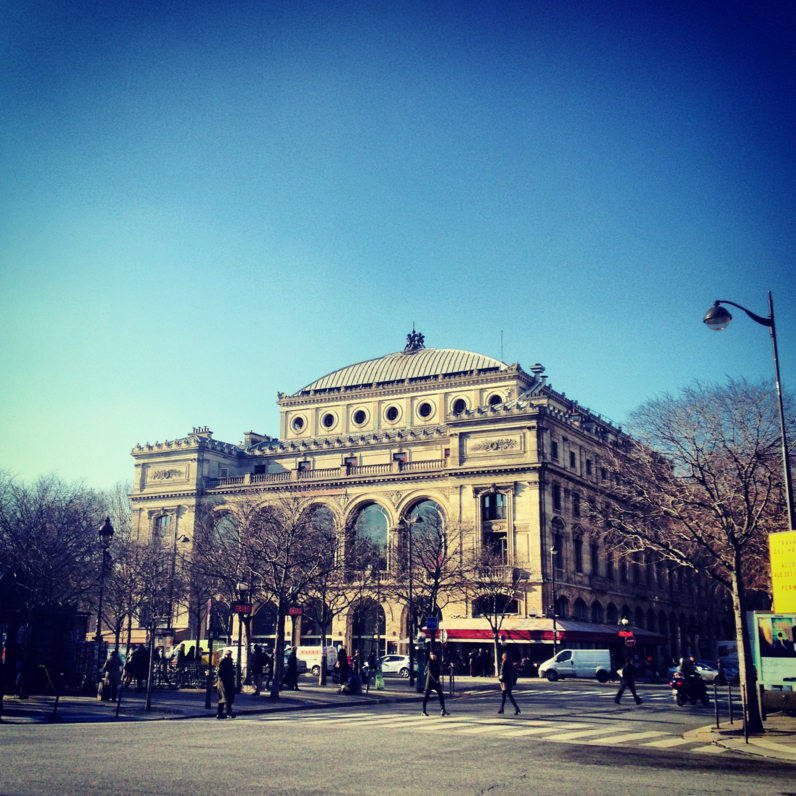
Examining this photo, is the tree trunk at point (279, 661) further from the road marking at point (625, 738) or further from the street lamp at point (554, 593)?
the street lamp at point (554, 593)

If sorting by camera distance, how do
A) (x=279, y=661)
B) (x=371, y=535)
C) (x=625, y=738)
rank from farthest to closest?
1. (x=371, y=535)
2. (x=279, y=661)
3. (x=625, y=738)

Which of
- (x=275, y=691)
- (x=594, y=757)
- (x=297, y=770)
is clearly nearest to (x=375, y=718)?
(x=275, y=691)

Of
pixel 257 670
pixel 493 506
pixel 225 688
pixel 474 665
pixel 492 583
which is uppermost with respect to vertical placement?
pixel 493 506

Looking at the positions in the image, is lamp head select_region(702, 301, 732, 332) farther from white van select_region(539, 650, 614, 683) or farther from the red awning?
the red awning

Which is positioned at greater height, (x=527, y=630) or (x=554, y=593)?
(x=554, y=593)

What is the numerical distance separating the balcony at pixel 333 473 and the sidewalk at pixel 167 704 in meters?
31.2

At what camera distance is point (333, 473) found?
232 feet

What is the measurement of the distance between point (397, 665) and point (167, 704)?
28825 millimetres

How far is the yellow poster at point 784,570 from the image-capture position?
57.9 ft

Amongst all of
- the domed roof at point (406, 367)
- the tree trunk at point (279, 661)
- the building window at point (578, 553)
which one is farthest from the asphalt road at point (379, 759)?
the domed roof at point (406, 367)

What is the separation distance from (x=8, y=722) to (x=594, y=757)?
13.4m

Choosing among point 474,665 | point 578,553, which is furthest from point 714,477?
point 578,553

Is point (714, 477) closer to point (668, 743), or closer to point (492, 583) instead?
point (668, 743)

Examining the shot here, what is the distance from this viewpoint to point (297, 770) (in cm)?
1261
